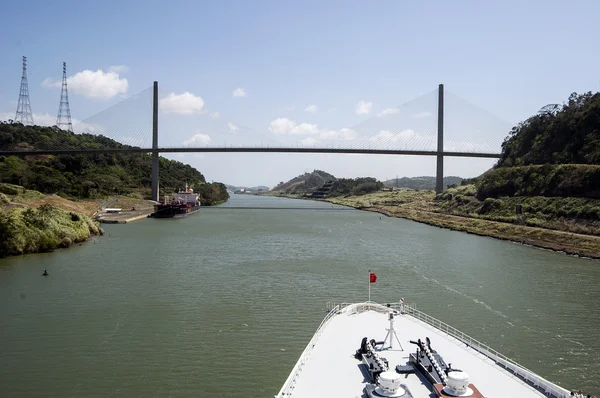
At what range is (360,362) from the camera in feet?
35.1

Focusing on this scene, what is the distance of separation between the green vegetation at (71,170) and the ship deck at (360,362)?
75144 mm

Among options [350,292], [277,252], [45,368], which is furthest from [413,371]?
[277,252]

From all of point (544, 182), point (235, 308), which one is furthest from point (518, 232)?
point (235, 308)

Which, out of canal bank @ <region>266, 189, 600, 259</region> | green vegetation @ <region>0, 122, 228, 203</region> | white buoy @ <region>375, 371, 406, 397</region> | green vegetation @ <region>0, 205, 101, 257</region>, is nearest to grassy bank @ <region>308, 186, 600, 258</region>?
canal bank @ <region>266, 189, 600, 259</region>

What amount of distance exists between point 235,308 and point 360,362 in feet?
32.4

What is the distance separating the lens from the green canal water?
13.1 meters

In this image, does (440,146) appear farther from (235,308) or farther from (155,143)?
(235,308)

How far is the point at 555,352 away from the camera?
48.9 ft

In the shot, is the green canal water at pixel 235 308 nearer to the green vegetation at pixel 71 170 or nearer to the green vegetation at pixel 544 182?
the green vegetation at pixel 544 182

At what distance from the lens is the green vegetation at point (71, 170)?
80000 mm

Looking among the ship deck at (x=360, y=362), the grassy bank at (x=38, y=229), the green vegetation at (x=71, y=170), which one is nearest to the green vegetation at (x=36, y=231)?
the grassy bank at (x=38, y=229)

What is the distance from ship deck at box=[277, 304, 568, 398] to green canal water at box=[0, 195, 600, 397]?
0.84 metres

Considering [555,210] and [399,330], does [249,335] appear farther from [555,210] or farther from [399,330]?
[555,210]

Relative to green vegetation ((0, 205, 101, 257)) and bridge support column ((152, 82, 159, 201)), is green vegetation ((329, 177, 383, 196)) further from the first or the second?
green vegetation ((0, 205, 101, 257))
